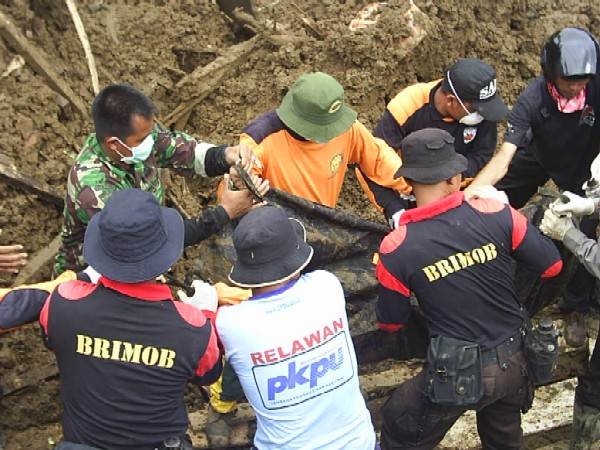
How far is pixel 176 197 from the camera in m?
4.98

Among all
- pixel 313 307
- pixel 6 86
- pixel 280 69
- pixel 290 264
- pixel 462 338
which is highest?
pixel 6 86

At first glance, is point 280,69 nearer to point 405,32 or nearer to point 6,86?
point 405,32

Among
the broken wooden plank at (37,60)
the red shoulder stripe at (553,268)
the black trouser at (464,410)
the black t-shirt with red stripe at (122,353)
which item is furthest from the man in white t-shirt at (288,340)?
the broken wooden plank at (37,60)

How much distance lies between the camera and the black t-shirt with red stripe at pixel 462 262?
3014 millimetres

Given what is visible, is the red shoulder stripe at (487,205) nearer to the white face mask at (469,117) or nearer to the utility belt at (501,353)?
the utility belt at (501,353)

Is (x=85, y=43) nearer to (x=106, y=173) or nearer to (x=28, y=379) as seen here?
(x=106, y=173)

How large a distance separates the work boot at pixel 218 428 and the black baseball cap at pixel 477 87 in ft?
7.32

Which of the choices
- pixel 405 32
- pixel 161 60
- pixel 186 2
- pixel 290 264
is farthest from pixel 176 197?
pixel 290 264

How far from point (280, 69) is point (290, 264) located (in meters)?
3.30

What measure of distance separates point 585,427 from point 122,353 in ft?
9.15

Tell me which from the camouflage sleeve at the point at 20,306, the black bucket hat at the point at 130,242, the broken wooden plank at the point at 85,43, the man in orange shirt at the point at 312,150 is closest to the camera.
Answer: the black bucket hat at the point at 130,242

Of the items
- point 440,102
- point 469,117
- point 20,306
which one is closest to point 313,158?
point 440,102

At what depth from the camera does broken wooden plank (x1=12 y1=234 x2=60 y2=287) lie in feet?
13.7

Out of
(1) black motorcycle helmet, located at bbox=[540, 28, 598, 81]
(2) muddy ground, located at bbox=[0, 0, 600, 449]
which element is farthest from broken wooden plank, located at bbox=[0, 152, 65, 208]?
(1) black motorcycle helmet, located at bbox=[540, 28, 598, 81]
